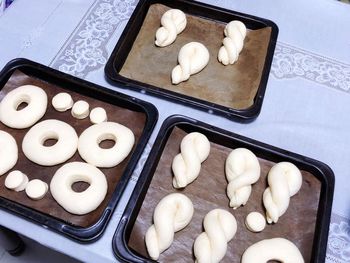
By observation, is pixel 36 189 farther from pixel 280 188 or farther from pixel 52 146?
pixel 280 188

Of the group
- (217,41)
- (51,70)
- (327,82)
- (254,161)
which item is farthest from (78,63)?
(327,82)

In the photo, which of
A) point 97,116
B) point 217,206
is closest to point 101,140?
point 97,116

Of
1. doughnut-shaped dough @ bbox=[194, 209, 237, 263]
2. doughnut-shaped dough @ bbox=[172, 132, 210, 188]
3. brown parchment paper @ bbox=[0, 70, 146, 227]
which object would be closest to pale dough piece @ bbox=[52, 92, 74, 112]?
brown parchment paper @ bbox=[0, 70, 146, 227]

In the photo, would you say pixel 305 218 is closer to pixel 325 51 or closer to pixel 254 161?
pixel 254 161

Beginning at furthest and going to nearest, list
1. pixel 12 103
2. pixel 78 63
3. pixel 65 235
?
pixel 78 63 < pixel 12 103 < pixel 65 235

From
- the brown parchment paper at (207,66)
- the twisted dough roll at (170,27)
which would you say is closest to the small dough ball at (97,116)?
the brown parchment paper at (207,66)

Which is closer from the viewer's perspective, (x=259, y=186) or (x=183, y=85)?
(x=259, y=186)

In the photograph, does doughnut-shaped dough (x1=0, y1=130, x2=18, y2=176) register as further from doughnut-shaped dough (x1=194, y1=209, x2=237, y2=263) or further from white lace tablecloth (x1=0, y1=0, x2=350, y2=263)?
doughnut-shaped dough (x1=194, y1=209, x2=237, y2=263)
